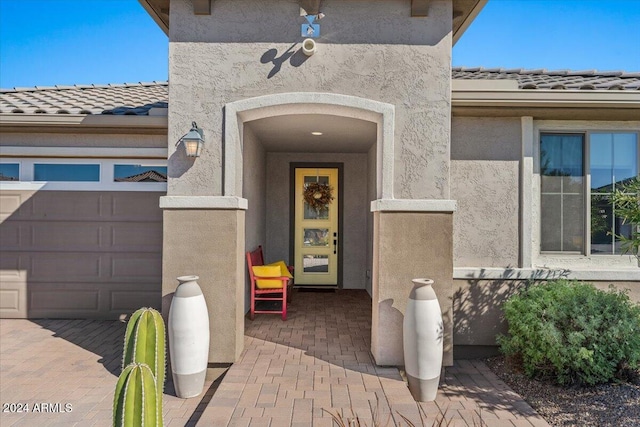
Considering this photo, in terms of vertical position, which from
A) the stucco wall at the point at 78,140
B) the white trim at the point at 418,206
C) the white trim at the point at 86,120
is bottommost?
the white trim at the point at 418,206

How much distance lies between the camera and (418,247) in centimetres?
469

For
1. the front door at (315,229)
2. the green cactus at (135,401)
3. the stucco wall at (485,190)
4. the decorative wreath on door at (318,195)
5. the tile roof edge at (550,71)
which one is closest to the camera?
the green cactus at (135,401)

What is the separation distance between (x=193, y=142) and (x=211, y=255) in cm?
134

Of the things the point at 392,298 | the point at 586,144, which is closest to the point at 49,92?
the point at 392,298

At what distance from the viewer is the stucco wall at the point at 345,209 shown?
9.07 m

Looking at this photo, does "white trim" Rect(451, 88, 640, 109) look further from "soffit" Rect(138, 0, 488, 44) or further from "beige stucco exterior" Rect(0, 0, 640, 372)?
"soffit" Rect(138, 0, 488, 44)

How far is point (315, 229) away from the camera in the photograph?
926 cm

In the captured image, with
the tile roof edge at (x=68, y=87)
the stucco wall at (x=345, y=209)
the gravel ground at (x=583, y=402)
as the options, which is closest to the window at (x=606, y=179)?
the gravel ground at (x=583, y=402)

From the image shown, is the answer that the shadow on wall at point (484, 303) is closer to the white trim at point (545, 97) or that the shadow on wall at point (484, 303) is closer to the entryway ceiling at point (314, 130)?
the white trim at point (545, 97)

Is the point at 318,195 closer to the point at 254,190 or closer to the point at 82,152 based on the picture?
the point at 254,190

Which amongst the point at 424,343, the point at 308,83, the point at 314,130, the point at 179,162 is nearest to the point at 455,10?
the point at 308,83

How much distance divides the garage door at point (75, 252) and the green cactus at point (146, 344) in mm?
3670

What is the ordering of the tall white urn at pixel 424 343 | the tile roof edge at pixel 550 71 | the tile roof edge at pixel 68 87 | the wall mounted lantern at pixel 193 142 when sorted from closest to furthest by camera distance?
the tall white urn at pixel 424 343, the wall mounted lantern at pixel 193 142, the tile roof edge at pixel 550 71, the tile roof edge at pixel 68 87

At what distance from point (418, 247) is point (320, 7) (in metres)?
3.16
